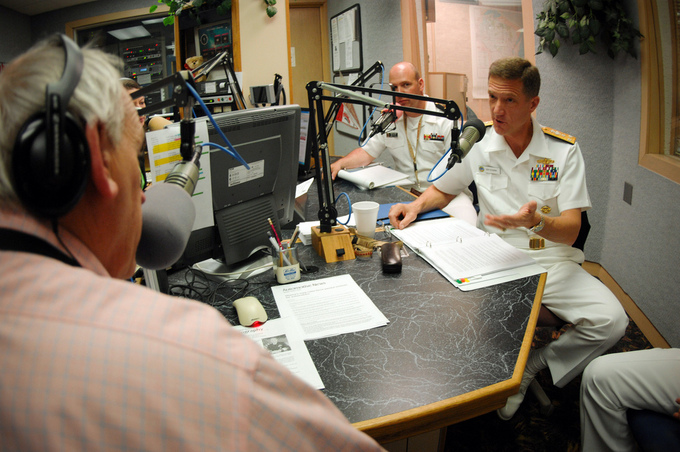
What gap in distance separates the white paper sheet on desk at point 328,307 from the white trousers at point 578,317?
0.86 meters

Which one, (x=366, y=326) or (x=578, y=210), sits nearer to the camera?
(x=366, y=326)

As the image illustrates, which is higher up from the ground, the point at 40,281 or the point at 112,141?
the point at 112,141

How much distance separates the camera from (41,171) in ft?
1.39

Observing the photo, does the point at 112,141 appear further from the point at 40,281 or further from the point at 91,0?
the point at 91,0

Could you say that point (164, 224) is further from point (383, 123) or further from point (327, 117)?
point (383, 123)

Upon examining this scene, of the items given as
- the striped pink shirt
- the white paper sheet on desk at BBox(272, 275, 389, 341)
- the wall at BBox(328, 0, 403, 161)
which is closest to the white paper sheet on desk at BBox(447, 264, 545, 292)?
the white paper sheet on desk at BBox(272, 275, 389, 341)

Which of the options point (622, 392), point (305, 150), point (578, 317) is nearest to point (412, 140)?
point (305, 150)

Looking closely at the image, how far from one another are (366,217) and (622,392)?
35.6 inches

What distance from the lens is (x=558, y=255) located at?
69.3 inches

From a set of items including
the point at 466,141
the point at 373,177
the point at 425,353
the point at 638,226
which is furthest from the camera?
the point at 373,177

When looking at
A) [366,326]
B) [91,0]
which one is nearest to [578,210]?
[366,326]

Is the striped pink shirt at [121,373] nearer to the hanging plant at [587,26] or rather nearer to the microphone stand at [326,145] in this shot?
the microphone stand at [326,145]

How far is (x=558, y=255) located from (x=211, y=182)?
1375mm

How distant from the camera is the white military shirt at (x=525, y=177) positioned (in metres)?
1.73
